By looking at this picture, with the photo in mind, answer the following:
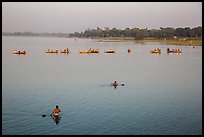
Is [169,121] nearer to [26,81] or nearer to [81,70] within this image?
[26,81]

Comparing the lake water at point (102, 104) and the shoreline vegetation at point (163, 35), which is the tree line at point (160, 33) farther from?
the lake water at point (102, 104)

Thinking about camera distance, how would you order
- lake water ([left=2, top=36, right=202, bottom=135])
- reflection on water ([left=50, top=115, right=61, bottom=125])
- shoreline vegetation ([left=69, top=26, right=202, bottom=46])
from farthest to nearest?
shoreline vegetation ([left=69, top=26, right=202, bottom=46]), reflection on water ([left=50, top=115, right=61, bottom=125]), lake water ([left=2, top=36, right=202, bottom=135])

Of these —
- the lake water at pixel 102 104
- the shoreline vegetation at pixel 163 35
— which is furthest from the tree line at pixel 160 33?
the lake water at pixel 102 104

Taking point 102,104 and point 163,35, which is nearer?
point 102,104

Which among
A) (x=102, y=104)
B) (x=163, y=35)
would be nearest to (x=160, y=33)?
(x=163, y=35)

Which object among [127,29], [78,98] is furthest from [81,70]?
[127,29]

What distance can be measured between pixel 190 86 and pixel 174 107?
9589mm

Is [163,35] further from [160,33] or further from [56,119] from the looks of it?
[56,119]

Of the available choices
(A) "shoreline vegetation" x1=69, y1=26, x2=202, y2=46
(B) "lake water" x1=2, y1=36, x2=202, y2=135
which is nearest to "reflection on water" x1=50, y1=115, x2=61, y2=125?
(B) "lake water" x1=2, y1=36, x2=202, y2=135

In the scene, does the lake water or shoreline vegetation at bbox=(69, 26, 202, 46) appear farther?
shoreline vegetation at bbox=(69, 26, 202, 46)

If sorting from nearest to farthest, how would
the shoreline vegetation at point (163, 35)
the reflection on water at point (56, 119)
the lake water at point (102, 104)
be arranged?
the lake water at point (102, 104) < the reflection on water at point (56, 119) < the shoreline vegetation at point (163, 35)

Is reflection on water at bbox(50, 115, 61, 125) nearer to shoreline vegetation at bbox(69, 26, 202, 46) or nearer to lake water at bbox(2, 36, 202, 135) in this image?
lake water at bbox(2, 36, 202, 135)

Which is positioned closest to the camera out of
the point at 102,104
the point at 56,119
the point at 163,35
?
the point at 56,119

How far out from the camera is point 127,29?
607 ft
